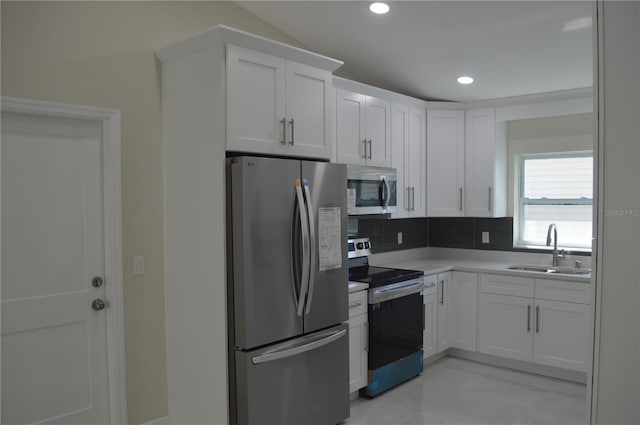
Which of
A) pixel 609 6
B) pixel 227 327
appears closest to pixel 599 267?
pixel 609 6

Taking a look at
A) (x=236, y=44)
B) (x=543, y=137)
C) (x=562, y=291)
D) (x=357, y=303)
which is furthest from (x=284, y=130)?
(x=543, y=137)

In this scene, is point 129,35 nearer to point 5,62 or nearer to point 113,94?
point 113,94

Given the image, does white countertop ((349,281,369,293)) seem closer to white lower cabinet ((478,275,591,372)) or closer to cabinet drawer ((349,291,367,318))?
cabinet drawer ((349,291,367,318))

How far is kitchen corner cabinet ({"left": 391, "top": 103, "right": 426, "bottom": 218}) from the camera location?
14.5ft

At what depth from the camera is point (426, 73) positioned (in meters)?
4.26

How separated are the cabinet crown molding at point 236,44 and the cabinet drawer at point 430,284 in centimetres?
210

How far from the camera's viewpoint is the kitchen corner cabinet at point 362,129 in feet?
12.4

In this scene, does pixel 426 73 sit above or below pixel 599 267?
above

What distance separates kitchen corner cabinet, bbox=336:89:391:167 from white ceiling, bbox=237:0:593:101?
1.34 feet

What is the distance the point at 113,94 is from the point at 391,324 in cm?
259

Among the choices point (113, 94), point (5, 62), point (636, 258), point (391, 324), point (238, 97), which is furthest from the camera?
point (391, 324)

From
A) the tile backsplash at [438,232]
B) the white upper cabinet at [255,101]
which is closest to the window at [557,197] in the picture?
the tile backsplash at [438,232]

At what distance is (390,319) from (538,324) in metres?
1.37

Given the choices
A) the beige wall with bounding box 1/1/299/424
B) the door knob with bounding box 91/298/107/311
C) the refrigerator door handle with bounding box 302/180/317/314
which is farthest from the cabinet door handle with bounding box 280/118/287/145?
the door knob with bounding box 91/298/107/311
